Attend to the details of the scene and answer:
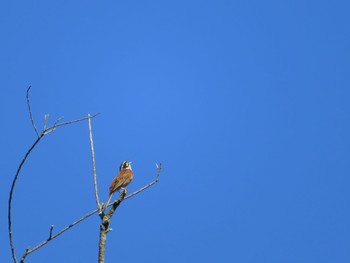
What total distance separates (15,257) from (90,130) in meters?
1.63

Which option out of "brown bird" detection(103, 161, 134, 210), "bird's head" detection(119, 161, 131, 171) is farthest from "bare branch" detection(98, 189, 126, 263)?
"bird's head" detection(119, 161, 131, 171)

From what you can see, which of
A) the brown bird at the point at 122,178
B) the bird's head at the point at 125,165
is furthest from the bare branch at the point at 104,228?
the bird's head at the point at 125,165

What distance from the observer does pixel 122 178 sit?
1269 centimetres

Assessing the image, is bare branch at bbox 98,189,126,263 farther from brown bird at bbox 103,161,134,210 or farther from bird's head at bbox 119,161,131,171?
bird's head at bbox 119,161,131,171

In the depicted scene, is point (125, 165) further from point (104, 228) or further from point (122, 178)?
point (104, 228)

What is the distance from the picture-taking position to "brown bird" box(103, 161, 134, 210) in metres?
11.7

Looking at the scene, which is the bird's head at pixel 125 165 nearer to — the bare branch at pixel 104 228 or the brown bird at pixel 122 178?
the brown bird at pixel 122 178

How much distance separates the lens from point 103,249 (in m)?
3.58

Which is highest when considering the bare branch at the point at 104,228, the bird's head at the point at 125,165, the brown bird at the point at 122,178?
the bird's head at the point at 125,165

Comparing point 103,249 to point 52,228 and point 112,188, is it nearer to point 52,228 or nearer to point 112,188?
point 52,228

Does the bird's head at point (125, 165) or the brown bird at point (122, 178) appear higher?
the bird's head at point (125, 165)

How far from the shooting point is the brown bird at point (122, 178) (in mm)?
11719

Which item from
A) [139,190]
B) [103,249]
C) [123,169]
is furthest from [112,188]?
[103,249]

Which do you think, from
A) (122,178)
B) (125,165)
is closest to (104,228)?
(122,178)
